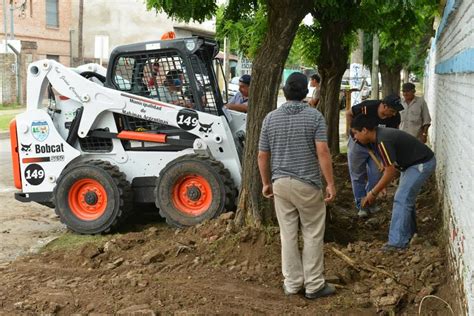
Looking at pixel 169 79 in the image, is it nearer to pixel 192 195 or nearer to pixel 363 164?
pixel 192 195

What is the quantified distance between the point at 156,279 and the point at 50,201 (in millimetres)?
3524

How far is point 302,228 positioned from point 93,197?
12.6 feet

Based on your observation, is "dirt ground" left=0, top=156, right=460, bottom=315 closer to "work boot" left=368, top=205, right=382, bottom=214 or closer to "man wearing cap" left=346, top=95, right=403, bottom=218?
"work boot" left=368, top=205, right=382, bottom=214

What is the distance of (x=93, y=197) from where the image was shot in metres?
8.27

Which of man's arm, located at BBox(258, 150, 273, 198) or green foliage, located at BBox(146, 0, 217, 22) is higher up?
green foliage, located at BBox(146, 0, 217, 22)

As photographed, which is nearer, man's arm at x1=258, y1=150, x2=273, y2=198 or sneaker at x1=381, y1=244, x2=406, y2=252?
man's arm at x1=258, y1=150, x2=273, y2=198

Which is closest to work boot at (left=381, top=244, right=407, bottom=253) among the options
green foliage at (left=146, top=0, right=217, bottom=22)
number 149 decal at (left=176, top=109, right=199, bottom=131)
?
number 149 decal at (left=176, top=109, right=199, bottom=131)

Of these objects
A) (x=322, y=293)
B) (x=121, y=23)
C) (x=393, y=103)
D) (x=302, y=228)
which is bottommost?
(x=322, y=293)

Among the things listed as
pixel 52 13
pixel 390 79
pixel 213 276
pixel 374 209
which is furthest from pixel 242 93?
pixel 52 13

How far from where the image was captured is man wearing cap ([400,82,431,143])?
10.4 meters

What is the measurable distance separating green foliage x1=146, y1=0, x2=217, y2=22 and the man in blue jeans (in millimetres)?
3763

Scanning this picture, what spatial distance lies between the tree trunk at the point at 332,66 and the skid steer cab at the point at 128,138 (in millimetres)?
3857

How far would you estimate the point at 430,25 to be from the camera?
16.7 m

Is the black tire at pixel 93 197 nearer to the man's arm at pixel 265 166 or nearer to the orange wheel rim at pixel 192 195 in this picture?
the orange wheel rim at pixel 192 195
